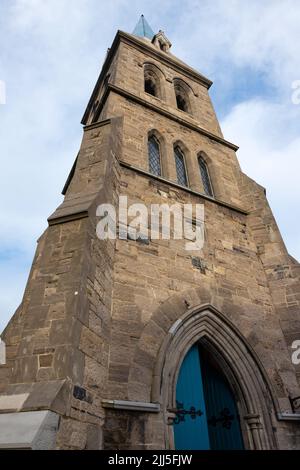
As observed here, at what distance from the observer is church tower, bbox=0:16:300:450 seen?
3.65m

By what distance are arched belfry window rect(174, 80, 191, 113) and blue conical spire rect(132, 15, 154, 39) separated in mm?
9172

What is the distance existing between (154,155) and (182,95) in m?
5.48

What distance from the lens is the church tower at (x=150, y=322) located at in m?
3.65

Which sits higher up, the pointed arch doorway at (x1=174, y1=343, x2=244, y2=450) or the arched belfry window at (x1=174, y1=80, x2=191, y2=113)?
the arched belfry window at (x1=174, y1=80, x2=191, y2=113)

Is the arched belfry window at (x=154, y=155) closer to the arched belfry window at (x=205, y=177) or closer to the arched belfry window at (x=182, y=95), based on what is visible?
the arched belfry window at (x=205, y=177)

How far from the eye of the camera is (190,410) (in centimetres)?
513

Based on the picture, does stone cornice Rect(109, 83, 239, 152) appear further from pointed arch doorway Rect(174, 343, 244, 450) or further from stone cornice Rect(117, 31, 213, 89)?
pointed arch doorway Rect(174, 343, 244, 450)

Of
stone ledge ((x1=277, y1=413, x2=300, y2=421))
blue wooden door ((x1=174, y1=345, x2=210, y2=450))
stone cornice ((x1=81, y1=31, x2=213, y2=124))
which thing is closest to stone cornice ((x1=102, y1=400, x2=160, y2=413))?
blue wooden door ((x1=174, y1=345, x2=210, y2=450))

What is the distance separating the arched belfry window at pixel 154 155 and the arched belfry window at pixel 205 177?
1.27 m

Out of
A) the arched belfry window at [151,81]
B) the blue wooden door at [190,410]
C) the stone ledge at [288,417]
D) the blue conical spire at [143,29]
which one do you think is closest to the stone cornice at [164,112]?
the arched belfry window at [151,81]

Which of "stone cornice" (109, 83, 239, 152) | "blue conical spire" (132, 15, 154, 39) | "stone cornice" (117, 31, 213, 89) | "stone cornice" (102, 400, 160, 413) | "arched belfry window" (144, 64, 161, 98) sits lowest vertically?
"stone cornice" (102, 400, 160, 413)

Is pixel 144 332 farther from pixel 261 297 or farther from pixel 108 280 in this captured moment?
Result: pixel 261 297

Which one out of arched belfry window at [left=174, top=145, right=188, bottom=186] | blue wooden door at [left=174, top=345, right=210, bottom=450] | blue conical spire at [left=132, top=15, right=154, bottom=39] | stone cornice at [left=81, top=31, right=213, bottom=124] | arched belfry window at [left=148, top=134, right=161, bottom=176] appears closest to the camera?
blue wooden door at [left=174, top=345, right=210, bottom=450]
